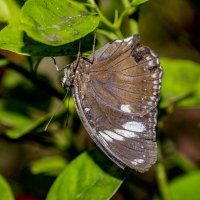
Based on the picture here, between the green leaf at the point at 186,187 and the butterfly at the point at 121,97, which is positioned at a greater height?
the butterfly at the point at 121,97

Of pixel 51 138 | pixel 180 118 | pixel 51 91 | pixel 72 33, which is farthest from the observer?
pixel 180 118

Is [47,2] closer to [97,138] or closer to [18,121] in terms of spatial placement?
[97,138]

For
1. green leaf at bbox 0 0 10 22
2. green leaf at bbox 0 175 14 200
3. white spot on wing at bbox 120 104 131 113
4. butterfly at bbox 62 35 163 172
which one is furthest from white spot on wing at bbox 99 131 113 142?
green leaf at bbox 0 0 10 22

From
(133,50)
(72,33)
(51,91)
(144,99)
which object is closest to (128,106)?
(144,99)

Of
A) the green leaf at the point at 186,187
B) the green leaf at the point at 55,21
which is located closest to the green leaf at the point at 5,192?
the green leaf at the point at 55,21

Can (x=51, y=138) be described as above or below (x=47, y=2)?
below

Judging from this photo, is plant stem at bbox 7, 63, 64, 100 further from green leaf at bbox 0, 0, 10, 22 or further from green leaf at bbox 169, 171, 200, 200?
green leaf at bbox 169, 171, 200, 200

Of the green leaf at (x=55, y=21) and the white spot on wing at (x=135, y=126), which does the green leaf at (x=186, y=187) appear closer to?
the white spot on wing at (x=135, y=126)
